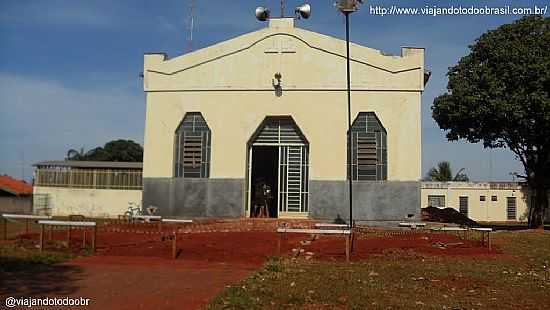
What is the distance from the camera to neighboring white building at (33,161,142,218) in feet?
108

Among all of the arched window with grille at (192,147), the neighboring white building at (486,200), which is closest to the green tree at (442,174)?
the neighboring white building at (486,200)

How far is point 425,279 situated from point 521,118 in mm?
16019

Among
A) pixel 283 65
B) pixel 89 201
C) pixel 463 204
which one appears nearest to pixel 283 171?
pixel 283 65

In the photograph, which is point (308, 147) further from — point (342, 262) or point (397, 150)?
point (342, 262)

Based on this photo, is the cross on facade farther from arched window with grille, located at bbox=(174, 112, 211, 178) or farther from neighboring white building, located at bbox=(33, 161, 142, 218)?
neighboring white building, located at bbox=(33, 161, 142, 218)

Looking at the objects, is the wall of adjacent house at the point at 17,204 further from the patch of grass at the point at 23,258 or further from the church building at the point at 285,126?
the patch of grass at the point at 23,258

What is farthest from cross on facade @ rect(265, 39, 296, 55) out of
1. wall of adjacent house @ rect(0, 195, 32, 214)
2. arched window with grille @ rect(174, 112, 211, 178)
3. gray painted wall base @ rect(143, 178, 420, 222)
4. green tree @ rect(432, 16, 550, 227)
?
wall of adjacent house @ rect(0, 195, 32, 214)

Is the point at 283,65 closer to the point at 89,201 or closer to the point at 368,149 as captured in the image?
the point at 368,149

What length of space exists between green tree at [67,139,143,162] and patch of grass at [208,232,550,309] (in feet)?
166

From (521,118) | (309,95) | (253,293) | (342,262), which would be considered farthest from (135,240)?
(521,118)

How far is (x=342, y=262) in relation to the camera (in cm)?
1348

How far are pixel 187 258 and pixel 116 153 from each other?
165 ft

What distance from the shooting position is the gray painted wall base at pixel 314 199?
2428cm

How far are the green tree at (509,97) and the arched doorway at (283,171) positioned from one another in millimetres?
7055
